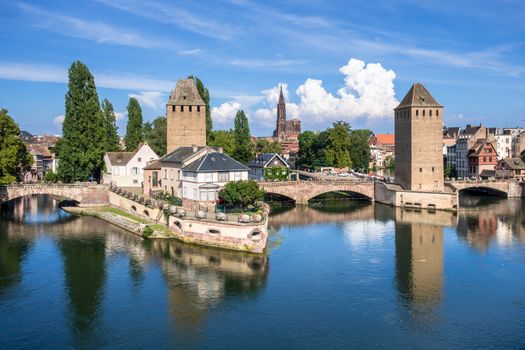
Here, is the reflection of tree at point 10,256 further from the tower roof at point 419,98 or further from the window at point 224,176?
the tower roof at point 419,98

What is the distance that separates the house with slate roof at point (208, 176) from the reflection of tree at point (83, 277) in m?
9.21

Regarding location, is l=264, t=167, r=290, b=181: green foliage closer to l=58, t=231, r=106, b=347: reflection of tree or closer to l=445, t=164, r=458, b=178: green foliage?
l=445, t=164, r=458, b=178: green foliage

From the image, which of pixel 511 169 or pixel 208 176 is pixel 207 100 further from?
pixel 511 169

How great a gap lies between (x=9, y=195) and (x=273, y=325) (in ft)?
142

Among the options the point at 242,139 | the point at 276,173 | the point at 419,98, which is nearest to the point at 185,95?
the point at 276,173

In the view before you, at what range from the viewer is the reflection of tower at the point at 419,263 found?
30.7m

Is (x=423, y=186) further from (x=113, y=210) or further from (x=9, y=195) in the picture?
(x=9, y=195)

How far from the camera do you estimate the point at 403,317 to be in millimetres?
27109

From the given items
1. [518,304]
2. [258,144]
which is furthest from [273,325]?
[258,144]

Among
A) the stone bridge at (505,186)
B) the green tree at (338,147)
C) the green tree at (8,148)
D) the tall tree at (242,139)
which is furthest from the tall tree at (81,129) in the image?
the stone bridge at (505,186)

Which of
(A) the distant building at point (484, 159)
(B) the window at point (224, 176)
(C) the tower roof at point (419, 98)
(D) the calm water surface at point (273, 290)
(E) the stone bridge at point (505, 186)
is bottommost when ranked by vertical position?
(D) the calm water surface at point (273, 290)

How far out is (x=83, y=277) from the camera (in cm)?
3459

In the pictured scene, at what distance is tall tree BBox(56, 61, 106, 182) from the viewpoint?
61406mm

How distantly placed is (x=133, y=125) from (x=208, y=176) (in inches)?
1533
